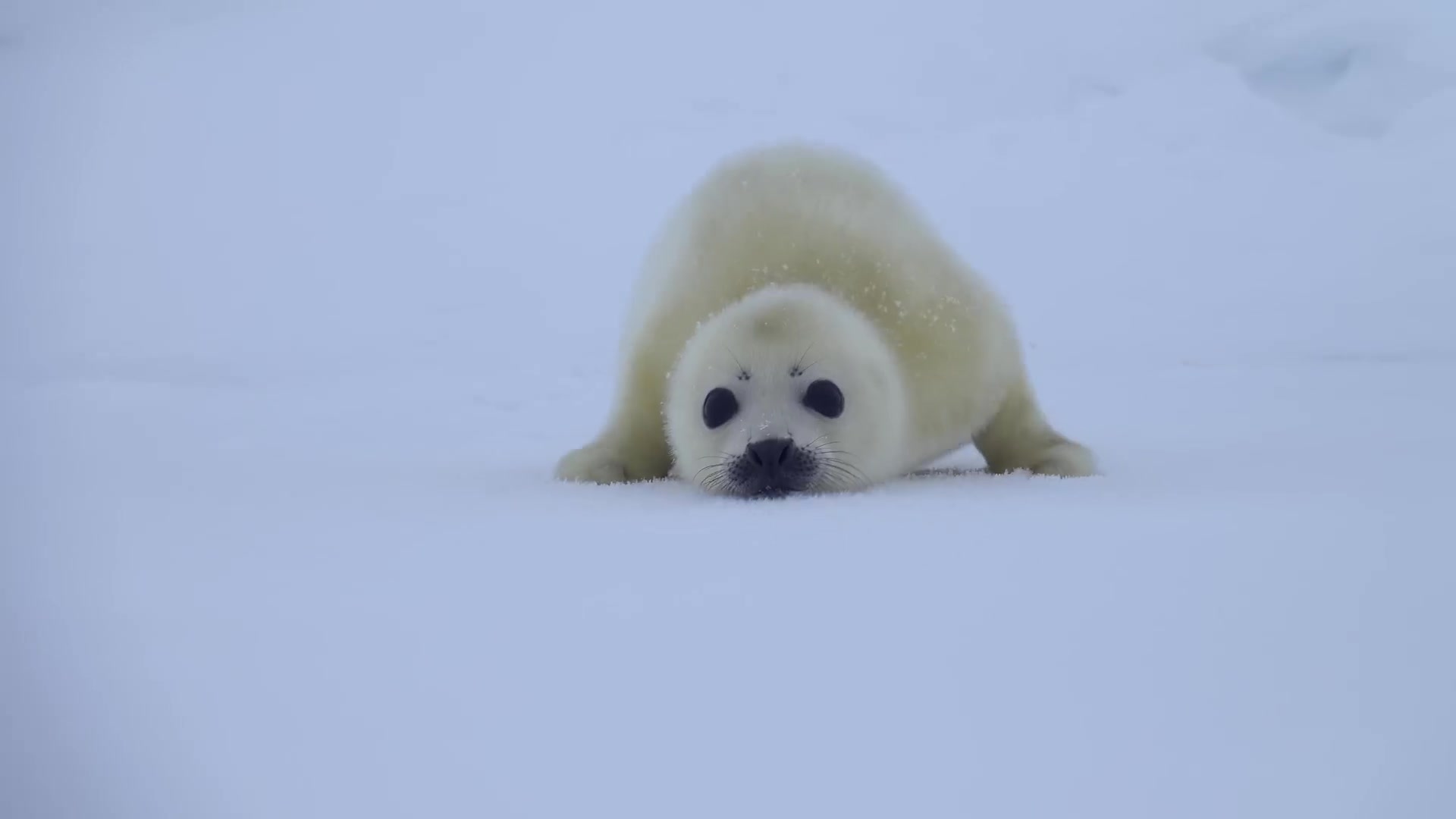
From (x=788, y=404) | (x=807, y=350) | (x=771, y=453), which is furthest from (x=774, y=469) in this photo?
(x=807, y=350)

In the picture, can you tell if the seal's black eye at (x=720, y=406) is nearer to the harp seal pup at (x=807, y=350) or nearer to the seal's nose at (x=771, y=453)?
the harp seal pup at (x=807, y=350)

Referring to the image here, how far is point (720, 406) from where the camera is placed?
2.48 meters

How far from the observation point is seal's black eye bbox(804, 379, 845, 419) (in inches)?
96.7

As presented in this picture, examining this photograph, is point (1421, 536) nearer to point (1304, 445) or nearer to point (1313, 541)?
point (1313, 541)

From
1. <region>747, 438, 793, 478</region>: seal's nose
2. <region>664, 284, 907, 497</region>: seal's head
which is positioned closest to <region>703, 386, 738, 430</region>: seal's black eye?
<region>664, 284, 907, 497</region>: seal's head

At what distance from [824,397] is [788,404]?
0.07m

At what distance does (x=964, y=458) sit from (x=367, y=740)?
8.61 ft

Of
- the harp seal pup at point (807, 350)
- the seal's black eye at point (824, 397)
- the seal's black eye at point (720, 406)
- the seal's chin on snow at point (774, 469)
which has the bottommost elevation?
the seal's chin on snow at point (774, 469)

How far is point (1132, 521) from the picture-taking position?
1902mm

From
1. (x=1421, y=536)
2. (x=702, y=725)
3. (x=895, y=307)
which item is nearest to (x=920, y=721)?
(x=702, y=725)

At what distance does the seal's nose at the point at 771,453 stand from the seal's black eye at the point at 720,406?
0.12 meters

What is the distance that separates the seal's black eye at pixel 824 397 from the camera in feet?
8.05

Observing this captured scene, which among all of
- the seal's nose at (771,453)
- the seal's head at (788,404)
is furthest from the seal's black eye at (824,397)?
the seal's nose at (771,453)

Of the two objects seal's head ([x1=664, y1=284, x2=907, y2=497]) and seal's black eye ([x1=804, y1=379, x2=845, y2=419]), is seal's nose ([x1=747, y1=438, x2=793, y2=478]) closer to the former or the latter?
seal's head ([x1=664, y1=284, x2=907, y2=497])
